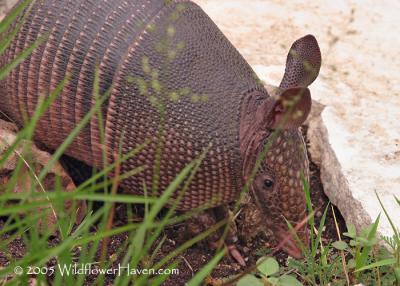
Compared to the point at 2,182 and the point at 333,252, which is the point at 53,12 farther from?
the point at 333,252

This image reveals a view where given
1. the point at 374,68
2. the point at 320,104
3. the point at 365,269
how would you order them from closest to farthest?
the point at 365,269 → the point at 320,104 → the point at 374,68

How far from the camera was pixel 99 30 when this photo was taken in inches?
158

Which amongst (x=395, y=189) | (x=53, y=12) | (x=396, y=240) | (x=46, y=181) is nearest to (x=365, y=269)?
(x=396, y=240)

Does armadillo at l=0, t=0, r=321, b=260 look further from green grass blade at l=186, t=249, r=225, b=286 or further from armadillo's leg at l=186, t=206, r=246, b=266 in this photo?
green grass blade at l=186, t=249, r=225, b=286

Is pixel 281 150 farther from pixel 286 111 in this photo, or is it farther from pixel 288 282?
pixel 288 282

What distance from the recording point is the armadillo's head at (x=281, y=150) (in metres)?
3.56

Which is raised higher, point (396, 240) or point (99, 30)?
point (99, 30)

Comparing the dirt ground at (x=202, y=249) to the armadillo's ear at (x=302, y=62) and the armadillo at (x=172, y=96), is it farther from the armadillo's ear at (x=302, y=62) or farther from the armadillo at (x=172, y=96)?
the armadillo's ear at (x=302, y=62)

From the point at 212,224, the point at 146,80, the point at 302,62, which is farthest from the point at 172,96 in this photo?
the point at 212,224

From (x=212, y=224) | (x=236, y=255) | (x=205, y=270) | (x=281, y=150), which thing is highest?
(x=205, y=270)

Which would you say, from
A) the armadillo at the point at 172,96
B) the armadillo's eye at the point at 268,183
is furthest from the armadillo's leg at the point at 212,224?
the armadillo's eye at the point at 268,183

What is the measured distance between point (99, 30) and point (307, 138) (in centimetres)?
189

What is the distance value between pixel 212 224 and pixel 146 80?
108cm

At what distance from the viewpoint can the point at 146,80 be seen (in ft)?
12.6
